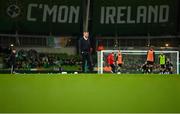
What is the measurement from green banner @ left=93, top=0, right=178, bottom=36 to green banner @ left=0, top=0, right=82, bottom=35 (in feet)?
6.87

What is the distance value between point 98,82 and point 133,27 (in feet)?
117

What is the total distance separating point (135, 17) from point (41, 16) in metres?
8.88

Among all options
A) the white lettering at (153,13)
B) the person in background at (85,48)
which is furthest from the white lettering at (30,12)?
the person in background at (85,48)

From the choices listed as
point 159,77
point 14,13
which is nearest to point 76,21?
point 14,13

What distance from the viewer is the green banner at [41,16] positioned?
122ft

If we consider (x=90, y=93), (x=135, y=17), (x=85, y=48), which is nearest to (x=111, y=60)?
(x=85, y=48)

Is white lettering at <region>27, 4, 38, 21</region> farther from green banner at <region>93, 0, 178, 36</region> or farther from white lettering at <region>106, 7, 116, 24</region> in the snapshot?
white lettering at <region>106, 7, 116, 24</region>

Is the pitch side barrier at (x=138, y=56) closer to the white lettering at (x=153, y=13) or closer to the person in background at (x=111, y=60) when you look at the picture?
the person in background at (x=111, y=60)

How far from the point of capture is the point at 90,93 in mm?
3023

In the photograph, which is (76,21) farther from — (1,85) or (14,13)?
(1,85)

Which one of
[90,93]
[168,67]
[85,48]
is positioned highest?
[85,48]

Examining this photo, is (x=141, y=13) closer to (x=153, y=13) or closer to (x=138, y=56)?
(x=153, y=13)

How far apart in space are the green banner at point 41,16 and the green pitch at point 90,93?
114ft

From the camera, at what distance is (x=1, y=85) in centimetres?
299
